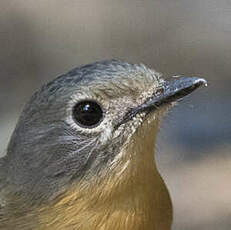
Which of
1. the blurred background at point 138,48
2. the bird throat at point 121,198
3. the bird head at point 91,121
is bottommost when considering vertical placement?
the bird throat at point 121,198

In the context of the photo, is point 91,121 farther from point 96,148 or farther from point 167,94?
point 167,94

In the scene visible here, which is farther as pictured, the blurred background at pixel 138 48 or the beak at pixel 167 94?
the blurred background at pixel 138 48

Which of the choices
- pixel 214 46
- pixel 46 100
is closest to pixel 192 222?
pixel 214 46

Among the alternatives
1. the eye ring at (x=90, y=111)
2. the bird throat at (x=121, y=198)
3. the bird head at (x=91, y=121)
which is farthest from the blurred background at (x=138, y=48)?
the eye ring at (x=90, y=111)

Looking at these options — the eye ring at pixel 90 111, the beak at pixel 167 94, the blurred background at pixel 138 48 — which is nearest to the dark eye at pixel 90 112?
the eye ring at pixel 90 111

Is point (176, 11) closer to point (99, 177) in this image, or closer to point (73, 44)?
point (73, 44)

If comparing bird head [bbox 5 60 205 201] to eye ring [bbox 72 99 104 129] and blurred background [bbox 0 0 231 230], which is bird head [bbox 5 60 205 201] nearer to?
eye ring [bbox 72 99 104 129]

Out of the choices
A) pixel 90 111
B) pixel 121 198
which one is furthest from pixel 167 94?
pixel 121 198

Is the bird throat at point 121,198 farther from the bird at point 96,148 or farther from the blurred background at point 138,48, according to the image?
the blurred background at point 138,48

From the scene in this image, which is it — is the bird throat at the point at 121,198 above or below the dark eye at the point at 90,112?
below

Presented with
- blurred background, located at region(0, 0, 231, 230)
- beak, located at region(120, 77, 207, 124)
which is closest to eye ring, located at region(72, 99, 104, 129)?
beak, located at region(120, 77, 207, 124)
